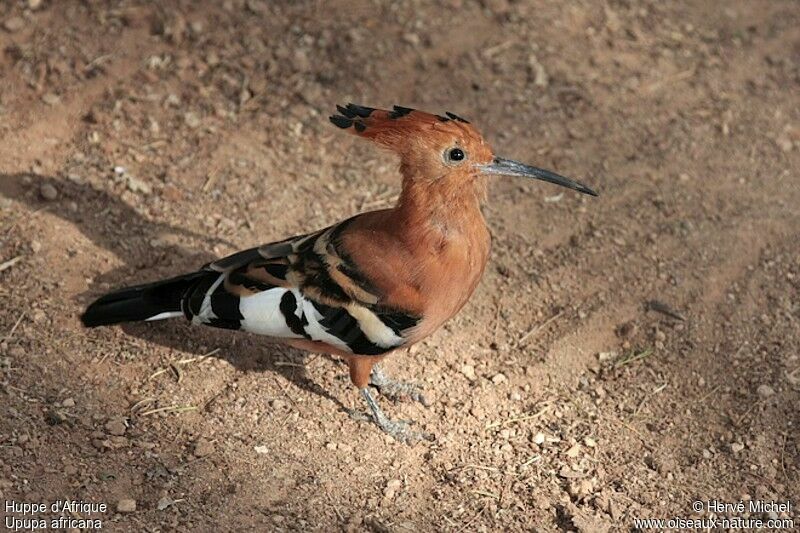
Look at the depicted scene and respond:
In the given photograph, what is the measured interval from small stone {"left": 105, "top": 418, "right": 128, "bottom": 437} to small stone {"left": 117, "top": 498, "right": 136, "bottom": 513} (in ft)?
1.39

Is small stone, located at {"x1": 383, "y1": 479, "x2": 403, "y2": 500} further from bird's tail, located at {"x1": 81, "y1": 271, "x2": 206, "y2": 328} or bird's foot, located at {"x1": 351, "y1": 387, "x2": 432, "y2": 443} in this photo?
bird's tail, located at {"x1": 81, "y1": 271, "x2": 206, "y2": 328}

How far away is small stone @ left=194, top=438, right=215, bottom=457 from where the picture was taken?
424 cm

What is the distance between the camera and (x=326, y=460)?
14.2ft

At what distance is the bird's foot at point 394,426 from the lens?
4477 millimetres

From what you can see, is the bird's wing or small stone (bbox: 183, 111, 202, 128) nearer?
the bird's wing

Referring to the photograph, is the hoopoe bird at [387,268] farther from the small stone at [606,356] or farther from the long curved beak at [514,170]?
the small stone at [606,356]

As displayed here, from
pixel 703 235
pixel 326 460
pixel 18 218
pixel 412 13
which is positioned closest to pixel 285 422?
pixel 326 460

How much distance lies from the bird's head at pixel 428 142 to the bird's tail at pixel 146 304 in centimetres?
111

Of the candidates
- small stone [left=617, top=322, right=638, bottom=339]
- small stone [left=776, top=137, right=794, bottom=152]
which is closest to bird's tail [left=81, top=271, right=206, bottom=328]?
small stone [left=617, top=322, right=638, bottom=339]

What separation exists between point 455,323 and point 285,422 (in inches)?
43.3

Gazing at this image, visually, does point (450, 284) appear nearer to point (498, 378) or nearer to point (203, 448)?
point (498, 378)

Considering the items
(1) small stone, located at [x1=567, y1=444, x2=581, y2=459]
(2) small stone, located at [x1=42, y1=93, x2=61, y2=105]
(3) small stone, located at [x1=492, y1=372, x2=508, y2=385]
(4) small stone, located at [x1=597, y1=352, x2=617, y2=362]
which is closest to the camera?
(1) small stone, located at [x1=567, y1=444, x2=581, y2=459]

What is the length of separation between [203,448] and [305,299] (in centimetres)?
80

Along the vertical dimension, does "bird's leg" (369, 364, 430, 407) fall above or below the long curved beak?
below
